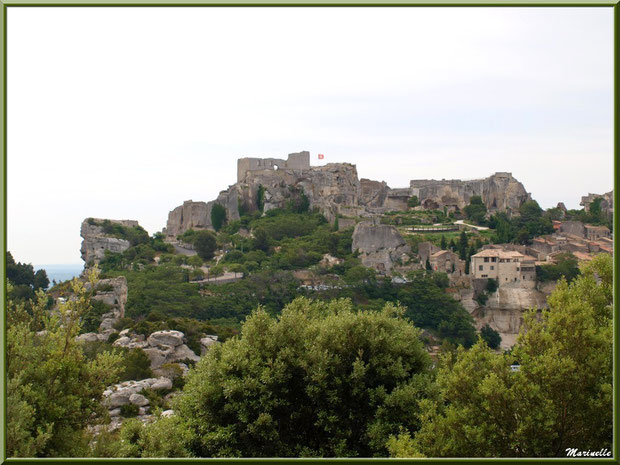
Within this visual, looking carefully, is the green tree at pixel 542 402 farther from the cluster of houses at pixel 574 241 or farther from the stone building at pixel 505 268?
the cluster of houses at pixel 574 241

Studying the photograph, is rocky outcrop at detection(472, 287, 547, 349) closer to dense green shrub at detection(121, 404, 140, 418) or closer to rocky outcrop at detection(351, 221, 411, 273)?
rocky outcrop at detection(351, 221, 411, 273)

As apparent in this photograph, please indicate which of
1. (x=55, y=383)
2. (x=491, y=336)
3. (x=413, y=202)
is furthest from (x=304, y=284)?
(x=55, y=383)

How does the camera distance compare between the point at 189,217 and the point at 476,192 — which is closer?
the point at 189,217

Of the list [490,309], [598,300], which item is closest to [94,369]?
[598,300]

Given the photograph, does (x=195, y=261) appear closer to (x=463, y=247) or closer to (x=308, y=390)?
(x=463, y=247)

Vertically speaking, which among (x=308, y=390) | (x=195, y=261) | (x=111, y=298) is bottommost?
(x=111, y=298)

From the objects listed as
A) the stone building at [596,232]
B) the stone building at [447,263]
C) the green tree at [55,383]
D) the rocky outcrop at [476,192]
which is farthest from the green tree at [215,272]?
the green tree at [55,383]

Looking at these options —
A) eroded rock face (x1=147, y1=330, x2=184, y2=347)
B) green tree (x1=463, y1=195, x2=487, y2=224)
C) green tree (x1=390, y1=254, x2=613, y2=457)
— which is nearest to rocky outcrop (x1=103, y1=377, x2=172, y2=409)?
eroded rock face (x1=147, y1=330, x2=184, y2=347)
